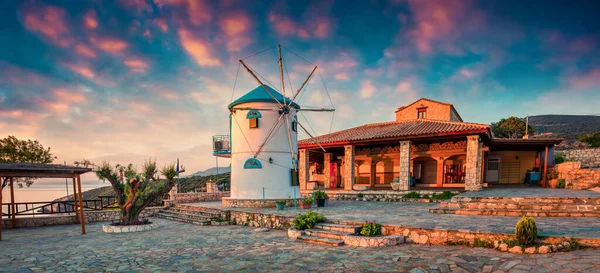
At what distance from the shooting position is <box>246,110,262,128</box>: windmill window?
1631 centimetres

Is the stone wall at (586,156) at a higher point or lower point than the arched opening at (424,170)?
higher

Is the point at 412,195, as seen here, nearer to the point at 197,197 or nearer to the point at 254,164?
the point at 254,164

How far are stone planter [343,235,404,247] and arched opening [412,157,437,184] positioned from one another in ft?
52.8

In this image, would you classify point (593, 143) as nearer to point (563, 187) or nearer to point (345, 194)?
point (563, 187)

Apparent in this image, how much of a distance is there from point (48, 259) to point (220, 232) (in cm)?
520

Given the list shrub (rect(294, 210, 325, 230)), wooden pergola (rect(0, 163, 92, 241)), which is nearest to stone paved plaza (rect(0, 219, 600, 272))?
shrub (rect(294, 210, 325, 230))

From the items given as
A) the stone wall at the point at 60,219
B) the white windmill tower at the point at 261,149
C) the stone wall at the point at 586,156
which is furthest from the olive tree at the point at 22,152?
the stone wall at the point at 586,156

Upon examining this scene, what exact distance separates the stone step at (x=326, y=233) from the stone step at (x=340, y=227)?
0.16 m

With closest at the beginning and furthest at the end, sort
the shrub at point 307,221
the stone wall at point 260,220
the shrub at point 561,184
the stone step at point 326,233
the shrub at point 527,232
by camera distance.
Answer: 1. the shrub at point 527,232
2. the stone step at point 326,233
3. the shrub at point 307,221
4. the stone wall at point 260,220
5. the shrub at point 561,184

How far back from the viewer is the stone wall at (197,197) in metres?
19.6

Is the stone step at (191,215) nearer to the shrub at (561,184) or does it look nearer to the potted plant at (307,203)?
the potted plant at (307,203)

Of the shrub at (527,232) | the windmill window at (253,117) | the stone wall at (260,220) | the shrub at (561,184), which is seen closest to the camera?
the shrub at (527,232)

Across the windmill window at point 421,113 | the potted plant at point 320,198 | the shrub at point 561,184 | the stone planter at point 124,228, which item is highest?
the windmill window at point 421,113

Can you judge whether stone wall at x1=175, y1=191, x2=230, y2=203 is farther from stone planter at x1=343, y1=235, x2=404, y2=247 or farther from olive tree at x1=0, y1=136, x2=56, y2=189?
stone planter at x1=343, y1=235, x2=404, y2=247
